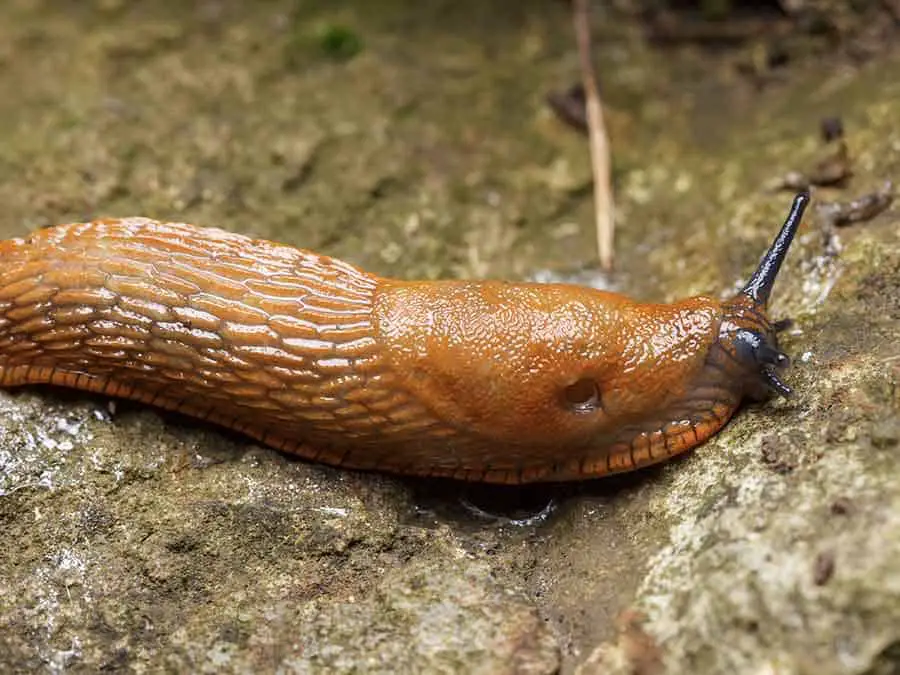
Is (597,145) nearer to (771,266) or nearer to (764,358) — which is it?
(771,266)

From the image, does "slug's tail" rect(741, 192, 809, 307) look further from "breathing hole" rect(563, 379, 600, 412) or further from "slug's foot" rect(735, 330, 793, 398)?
"breathing hole" rect(563, 379, 600, 412)

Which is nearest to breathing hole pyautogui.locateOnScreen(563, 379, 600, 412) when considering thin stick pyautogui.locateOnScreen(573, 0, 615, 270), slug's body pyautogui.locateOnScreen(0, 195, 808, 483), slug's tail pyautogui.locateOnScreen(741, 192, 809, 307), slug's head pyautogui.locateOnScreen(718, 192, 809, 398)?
slug's body pyautogui.locateOnScreen(0, 195, 808, 483)

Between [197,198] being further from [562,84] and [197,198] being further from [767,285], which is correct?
[767,285]

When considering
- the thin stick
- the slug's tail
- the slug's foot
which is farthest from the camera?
the thin stick

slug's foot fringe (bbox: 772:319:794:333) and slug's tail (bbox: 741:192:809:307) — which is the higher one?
slug's tail (bbox: 741:192:809:307)

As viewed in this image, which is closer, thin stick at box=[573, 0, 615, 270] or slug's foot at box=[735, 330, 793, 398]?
slug's foot at box=[735, 330, 793, 398]

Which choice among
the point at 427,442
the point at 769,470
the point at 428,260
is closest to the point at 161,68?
the point at 428,260

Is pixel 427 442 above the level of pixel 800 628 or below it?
below
